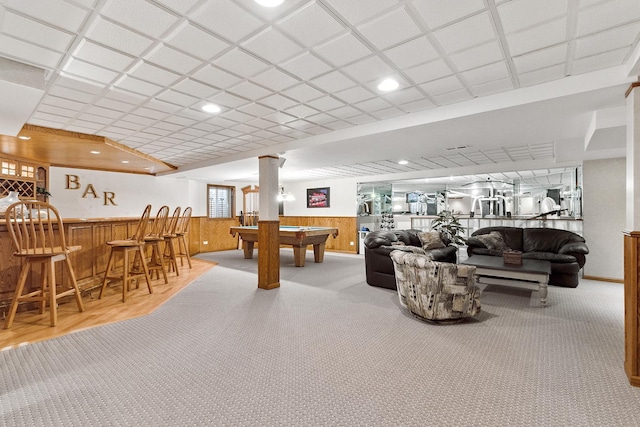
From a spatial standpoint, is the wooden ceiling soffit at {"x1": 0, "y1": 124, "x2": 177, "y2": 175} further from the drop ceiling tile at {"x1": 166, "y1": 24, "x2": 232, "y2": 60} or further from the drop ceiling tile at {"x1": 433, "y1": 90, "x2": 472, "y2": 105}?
the drop ceiling tile at {"x1": 433, "y1": 90, "x2": 472, "y2": 105}

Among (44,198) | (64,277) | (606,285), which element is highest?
(44,198)

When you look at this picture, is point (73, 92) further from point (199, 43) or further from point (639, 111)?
point (639, 111)

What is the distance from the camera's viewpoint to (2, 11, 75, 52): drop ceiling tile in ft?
6.44

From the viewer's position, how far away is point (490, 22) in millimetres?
2021

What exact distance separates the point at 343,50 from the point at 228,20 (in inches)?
33.9

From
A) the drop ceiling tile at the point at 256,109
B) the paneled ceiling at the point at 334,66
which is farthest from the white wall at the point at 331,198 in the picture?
the drop ceiling tile at the point at 256,109

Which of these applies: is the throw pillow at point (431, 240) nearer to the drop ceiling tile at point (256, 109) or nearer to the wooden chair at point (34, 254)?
the drop ceiling tile at point (256, 109)

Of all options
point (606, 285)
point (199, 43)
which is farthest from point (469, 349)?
point (606, 285)

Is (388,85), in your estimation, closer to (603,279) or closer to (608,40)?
(608,40)

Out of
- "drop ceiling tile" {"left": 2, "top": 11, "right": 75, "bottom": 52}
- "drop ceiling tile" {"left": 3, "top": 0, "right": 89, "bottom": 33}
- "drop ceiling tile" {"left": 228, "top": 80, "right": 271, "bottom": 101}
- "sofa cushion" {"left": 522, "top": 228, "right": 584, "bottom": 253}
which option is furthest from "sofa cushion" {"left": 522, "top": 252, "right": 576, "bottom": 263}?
"drop ceiling tile" {"left": 2, "top": 11, "right": 75, "bottom": 52}

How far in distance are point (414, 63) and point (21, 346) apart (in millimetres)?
4323

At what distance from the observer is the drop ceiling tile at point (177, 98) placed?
10.4 ft

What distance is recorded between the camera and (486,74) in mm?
2752

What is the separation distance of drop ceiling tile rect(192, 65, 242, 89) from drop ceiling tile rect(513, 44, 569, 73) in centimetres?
240
